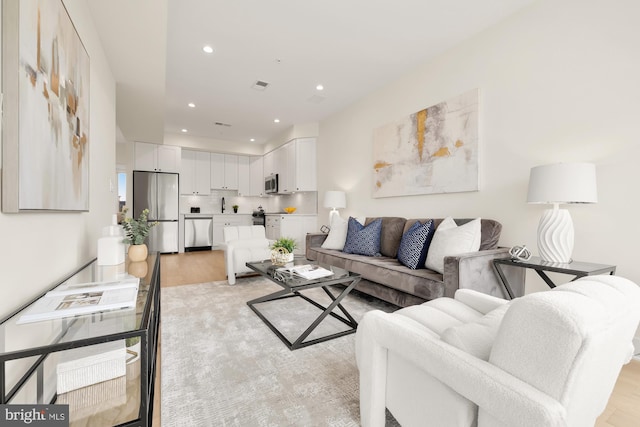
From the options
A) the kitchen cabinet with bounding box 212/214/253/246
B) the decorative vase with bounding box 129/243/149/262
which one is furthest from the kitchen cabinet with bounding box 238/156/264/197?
the decorative vase with bounding box 129/243/149/262

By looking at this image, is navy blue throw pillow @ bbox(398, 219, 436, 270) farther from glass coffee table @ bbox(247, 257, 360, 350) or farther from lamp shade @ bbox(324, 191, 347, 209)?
lamp shade @ bbox(324, 191, 347, 209)

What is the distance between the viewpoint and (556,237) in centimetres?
209

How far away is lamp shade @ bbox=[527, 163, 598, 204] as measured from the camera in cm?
194

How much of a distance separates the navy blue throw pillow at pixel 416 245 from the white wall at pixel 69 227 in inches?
100

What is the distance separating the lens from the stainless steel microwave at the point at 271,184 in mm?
6582

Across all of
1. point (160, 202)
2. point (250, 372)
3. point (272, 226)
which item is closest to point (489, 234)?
point (250, 372)

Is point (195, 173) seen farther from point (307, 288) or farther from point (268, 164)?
point (307, 288)

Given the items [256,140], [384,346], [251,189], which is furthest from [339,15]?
[251,189]

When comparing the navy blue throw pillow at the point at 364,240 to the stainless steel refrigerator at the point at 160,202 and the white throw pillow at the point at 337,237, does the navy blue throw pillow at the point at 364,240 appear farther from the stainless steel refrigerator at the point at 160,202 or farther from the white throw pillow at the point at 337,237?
the stainless steel refrigerator at the point at 160,202

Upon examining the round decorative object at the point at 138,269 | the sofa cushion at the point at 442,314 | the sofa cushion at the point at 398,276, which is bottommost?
the sofa cushion at the point at 398,276

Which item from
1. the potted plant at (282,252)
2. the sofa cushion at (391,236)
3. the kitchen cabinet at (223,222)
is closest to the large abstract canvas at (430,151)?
the sofa cushion at (391,236)

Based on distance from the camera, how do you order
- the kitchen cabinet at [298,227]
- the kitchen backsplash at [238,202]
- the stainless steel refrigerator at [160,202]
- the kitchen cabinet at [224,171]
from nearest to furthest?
the kitchen cabinet at [298,227]
the stainless steel refrigerator at [160,202]
the kitchen backsplash at [238,202]
the kitchen cabinet at [224,171]

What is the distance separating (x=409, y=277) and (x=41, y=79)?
255 centimetres

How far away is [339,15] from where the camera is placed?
2672 millimetres
